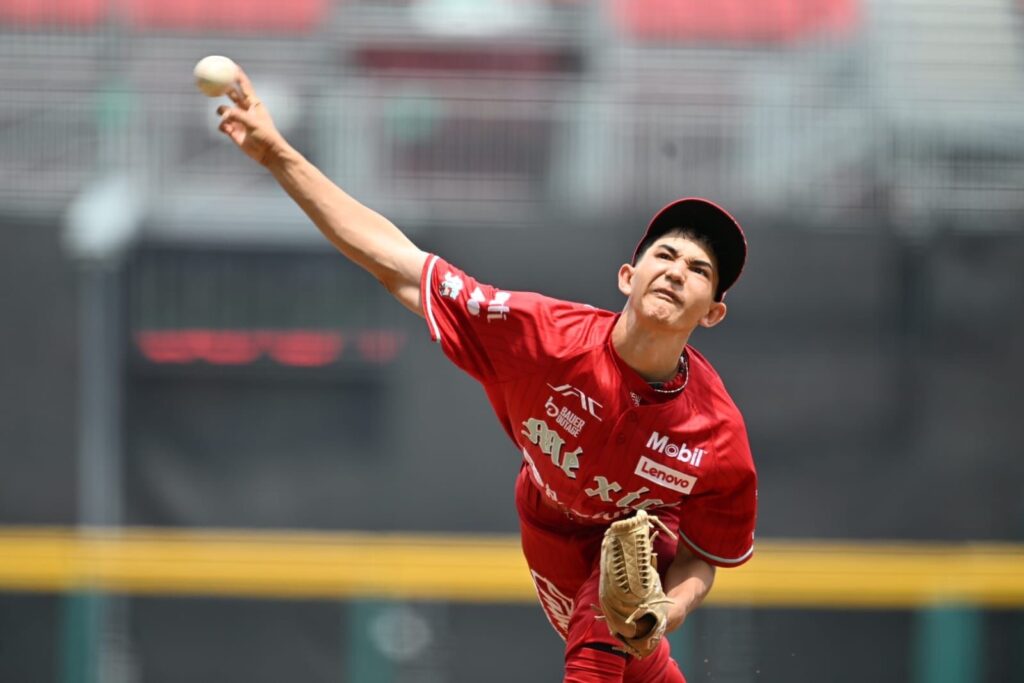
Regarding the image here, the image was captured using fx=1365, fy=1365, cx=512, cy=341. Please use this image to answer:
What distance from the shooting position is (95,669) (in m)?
6.50

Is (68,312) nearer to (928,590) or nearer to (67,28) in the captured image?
(67,28)

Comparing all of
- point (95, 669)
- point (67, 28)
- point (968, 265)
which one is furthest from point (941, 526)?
point (67, 28)

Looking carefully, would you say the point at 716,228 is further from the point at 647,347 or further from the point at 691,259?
the point at 647,347

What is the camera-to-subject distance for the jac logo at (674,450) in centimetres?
326

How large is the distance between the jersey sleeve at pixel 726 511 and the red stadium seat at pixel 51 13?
207 inches

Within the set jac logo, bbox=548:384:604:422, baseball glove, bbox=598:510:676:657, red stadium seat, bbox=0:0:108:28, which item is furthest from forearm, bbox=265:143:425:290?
red stadium seat, bbox=0:0:108:28

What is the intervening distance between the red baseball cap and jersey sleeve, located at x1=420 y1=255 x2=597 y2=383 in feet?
1.17

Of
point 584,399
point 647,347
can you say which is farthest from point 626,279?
point 584,399

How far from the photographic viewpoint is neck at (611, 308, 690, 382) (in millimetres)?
3250

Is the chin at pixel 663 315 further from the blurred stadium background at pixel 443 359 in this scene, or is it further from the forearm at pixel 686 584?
the blurred stadium background at pixel 443 359

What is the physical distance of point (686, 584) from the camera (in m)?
3.35

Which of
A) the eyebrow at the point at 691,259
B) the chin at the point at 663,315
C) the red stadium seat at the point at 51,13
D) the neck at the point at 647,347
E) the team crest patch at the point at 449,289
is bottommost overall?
the neck at the point at 647,347

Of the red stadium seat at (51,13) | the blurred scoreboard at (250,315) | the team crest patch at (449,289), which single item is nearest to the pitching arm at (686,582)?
the team crest patch at (449,289)

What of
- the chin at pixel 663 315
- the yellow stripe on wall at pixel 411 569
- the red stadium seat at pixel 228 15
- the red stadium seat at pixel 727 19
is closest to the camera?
the chin at pixel 663 315
